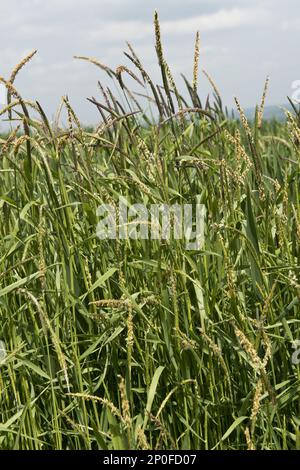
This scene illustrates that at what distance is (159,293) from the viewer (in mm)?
1741

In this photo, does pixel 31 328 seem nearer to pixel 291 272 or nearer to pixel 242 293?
pixel 242 293

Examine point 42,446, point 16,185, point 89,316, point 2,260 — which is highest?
point 16,185

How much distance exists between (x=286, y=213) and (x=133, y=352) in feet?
1.77

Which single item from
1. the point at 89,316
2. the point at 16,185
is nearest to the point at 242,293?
the point at 89,316

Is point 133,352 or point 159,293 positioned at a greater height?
point 159,293

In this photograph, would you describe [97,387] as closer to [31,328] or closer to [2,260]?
[31,328]

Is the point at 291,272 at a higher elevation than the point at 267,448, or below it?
higher

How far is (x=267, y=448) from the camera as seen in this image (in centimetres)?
162

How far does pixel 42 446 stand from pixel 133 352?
32cm
